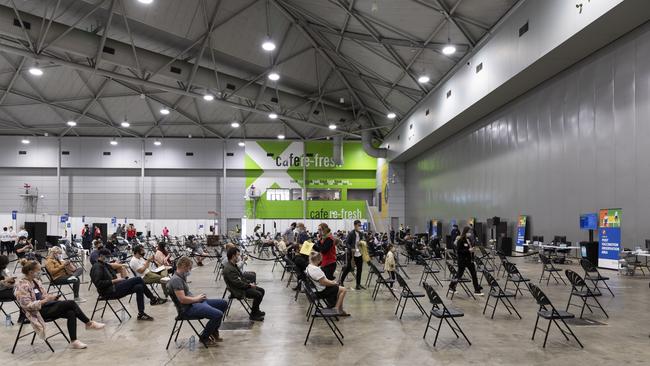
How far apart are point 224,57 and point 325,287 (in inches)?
766

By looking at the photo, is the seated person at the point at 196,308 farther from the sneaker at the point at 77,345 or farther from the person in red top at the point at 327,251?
the person in red top at the point at 327,251

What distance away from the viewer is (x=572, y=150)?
15.7 metres

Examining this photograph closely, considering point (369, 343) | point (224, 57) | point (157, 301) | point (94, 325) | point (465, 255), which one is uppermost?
point (224, 57)

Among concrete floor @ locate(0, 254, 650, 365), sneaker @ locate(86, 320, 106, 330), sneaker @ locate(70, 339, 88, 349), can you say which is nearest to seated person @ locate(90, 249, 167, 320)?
concrete floor @ locate(0, 254, 650, 365)

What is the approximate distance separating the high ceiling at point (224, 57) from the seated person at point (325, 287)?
1130cm

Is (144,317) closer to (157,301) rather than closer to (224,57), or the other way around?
(157,301)

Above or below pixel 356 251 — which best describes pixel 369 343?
below

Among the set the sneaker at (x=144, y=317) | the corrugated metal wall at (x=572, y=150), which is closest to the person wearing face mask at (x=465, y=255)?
the sneaker at (x=144, y=317)

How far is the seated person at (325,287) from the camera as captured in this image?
7.43 meters

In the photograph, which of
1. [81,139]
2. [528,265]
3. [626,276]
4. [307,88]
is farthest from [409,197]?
[81,139]

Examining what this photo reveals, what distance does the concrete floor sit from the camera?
546 centimetres

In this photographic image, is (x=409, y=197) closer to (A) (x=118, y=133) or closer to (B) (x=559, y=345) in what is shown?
(A) (x=118, y=133)

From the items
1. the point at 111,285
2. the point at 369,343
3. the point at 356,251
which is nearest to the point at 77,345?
the point at 111,285

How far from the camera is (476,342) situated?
6148 mm
